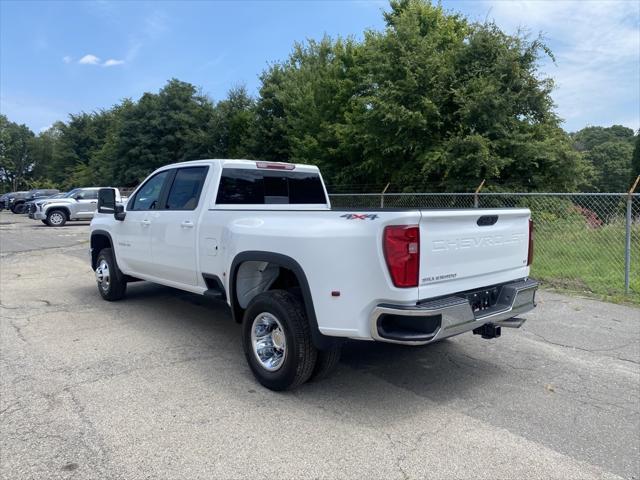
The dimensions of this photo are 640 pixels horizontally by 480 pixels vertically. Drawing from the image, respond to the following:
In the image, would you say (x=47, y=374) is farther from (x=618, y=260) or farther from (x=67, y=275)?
(x=618, y=260)

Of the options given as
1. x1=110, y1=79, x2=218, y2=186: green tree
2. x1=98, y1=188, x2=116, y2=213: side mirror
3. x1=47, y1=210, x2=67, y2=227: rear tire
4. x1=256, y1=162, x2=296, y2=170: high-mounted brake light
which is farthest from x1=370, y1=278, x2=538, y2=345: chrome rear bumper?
x1=110, y1=79, x2=218, y2=186: green tree

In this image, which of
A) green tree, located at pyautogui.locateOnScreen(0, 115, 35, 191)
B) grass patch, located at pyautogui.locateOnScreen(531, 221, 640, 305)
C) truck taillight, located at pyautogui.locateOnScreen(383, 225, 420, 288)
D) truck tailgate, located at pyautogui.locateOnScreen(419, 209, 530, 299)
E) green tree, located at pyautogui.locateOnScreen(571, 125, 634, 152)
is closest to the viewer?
truck taillight, located at pyautogui.locateOnScreen(383, 225, 420, 288)

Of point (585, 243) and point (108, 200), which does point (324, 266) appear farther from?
point (585, 243)

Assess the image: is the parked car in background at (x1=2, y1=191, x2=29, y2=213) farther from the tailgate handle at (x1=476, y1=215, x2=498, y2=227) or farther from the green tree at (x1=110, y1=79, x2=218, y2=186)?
the tailgate handle at (x1=476, y1=215, x2=498, y2=227)

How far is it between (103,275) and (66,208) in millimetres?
19691

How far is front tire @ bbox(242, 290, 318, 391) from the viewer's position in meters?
3.88

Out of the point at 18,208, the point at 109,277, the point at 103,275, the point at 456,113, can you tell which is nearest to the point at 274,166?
the point at 109,277

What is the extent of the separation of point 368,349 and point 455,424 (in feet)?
5.59

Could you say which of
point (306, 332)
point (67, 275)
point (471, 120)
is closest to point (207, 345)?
point (306, 332)

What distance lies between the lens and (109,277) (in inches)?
289

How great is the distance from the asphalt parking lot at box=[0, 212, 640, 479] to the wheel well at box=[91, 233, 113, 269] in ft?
5.66

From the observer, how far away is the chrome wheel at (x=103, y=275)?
7.43m

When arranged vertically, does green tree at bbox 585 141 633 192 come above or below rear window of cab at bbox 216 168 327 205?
above

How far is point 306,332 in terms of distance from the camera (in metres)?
3.88
